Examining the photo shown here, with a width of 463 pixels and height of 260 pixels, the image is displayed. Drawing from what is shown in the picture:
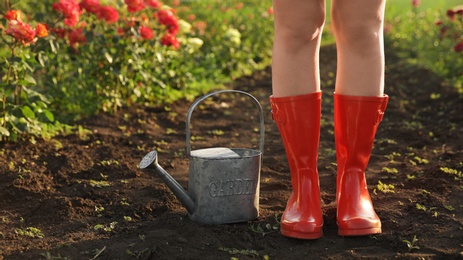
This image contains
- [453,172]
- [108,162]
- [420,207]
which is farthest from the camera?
[108,162]

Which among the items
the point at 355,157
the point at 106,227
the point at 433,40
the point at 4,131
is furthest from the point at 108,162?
the point at 433,40

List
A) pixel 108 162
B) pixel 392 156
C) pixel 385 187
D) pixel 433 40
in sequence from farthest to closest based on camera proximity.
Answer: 1. pixel 433 40
2. pixel 392 156
3. pixel 108 162
4. pixel 385 187

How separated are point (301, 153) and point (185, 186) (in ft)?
2.70

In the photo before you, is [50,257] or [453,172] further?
[453,172]

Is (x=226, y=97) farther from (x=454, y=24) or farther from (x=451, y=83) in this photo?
(x=454, y=24)

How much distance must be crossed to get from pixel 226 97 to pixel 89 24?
1312mm

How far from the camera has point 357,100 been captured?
282cm

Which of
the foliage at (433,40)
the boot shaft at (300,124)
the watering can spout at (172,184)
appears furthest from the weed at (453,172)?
the foliage at (433,40)

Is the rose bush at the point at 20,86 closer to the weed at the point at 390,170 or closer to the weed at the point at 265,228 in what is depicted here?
the weed at the point at 265,228

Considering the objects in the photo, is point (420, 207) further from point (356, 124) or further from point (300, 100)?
point (300, 100)

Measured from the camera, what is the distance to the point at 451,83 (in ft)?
20.9

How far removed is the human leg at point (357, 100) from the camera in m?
2.73

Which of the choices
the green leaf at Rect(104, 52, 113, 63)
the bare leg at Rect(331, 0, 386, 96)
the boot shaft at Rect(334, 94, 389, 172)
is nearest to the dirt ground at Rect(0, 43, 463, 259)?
the boot shaft at Rect(334, 94, 389, 172)

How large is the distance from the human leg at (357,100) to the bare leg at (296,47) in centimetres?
9
